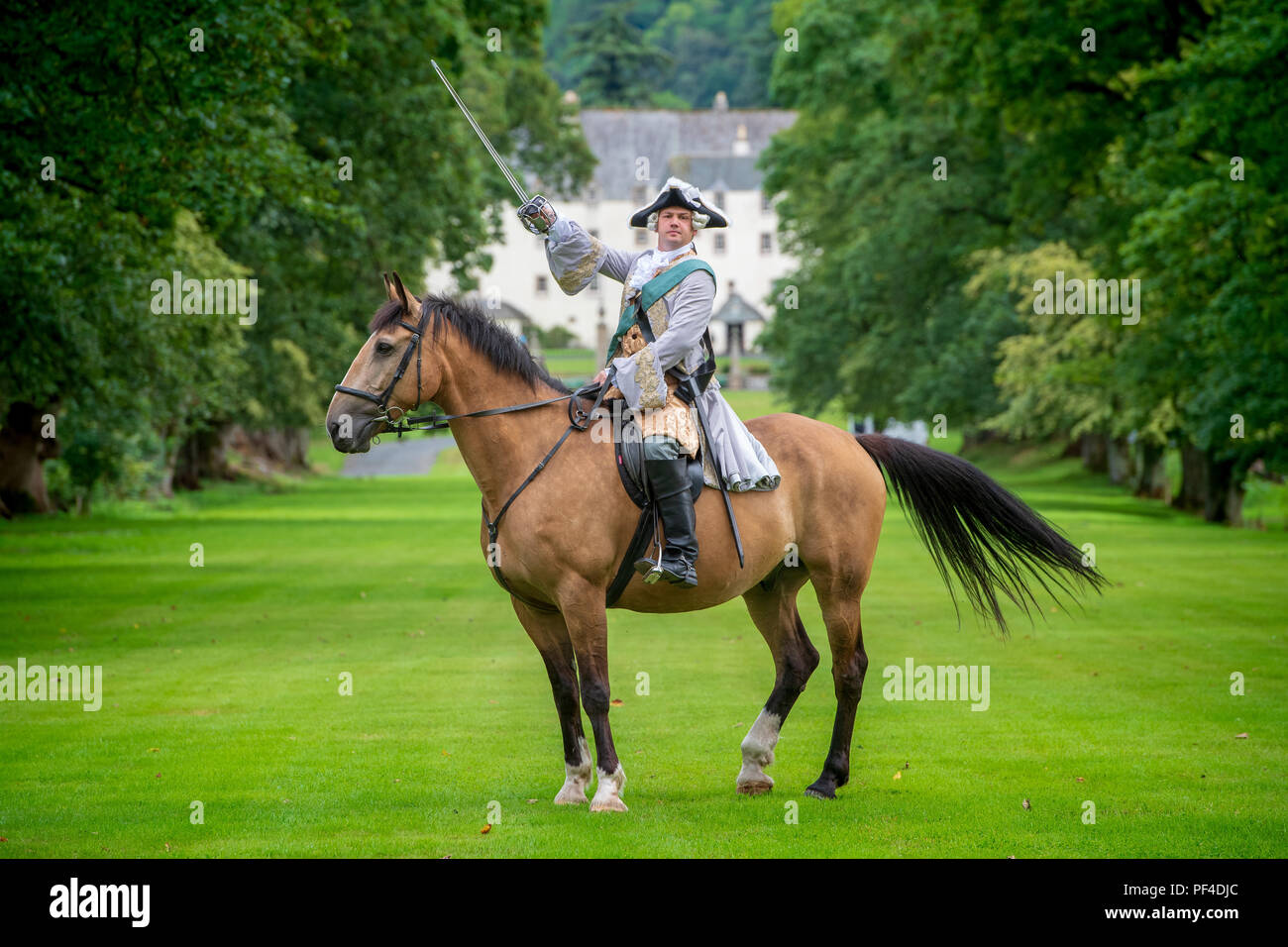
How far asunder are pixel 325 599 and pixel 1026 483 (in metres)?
44.8

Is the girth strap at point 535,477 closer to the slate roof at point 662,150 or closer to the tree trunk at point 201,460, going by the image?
the tree trunk at point 201,460

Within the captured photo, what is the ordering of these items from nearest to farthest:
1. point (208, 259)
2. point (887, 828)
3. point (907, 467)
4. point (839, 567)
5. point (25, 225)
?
point (887, 828), point (839, 567), point (907, 467), point (25, 225), point (208, 259)

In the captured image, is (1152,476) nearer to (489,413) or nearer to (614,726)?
(614,726)

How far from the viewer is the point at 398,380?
8797 mm

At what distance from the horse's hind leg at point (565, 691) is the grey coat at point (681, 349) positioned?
1.30 m

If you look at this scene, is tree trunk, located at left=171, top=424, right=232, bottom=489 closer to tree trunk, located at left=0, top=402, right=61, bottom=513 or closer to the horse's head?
tree trunk, located at left=0, top=402, right=61, bottom=513

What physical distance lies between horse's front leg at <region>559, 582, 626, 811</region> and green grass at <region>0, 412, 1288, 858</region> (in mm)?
189

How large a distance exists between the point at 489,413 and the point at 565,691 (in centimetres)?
171

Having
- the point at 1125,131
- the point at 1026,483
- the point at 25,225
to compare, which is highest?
the point at 1125,131

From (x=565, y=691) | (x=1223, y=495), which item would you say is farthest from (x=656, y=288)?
(x=1223, y=495)

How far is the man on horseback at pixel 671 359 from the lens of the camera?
9.04 m
